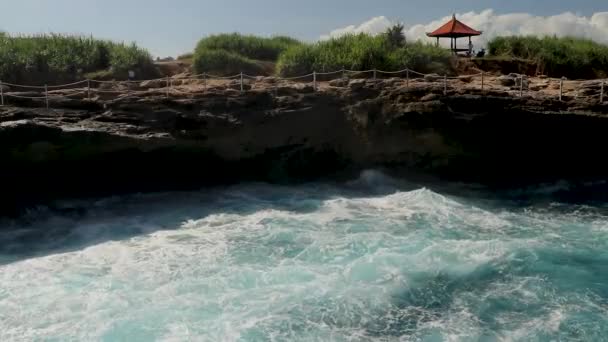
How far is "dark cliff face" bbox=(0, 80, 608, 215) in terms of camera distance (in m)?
14.8

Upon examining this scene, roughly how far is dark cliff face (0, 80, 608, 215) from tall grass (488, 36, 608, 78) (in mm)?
7081

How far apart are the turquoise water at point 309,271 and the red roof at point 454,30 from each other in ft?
36.7

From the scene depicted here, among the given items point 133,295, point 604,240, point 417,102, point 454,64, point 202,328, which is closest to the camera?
point 202,328

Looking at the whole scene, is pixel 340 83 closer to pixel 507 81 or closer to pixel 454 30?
pixel 507 81

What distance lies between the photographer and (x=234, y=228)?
12.2 meters

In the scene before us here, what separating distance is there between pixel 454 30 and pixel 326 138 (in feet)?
33.9

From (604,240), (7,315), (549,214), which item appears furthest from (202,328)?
(549,214)

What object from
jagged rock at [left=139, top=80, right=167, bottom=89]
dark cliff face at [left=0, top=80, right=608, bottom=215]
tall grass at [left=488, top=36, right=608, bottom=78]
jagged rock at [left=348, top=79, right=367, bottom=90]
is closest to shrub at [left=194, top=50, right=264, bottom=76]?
jagged rock at [left=139, top=80, right=167, bottom=89]

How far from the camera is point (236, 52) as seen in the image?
23172 mm

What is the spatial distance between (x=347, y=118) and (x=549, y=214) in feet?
19.8

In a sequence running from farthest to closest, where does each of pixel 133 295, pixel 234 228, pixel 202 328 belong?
pixel 234 228 → pixel 133 295 → pixel 202 328

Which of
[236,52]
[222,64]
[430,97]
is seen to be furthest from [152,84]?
[430,97]

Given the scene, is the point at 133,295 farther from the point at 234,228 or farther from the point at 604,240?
the point at 604,240

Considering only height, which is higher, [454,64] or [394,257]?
[454,64]
